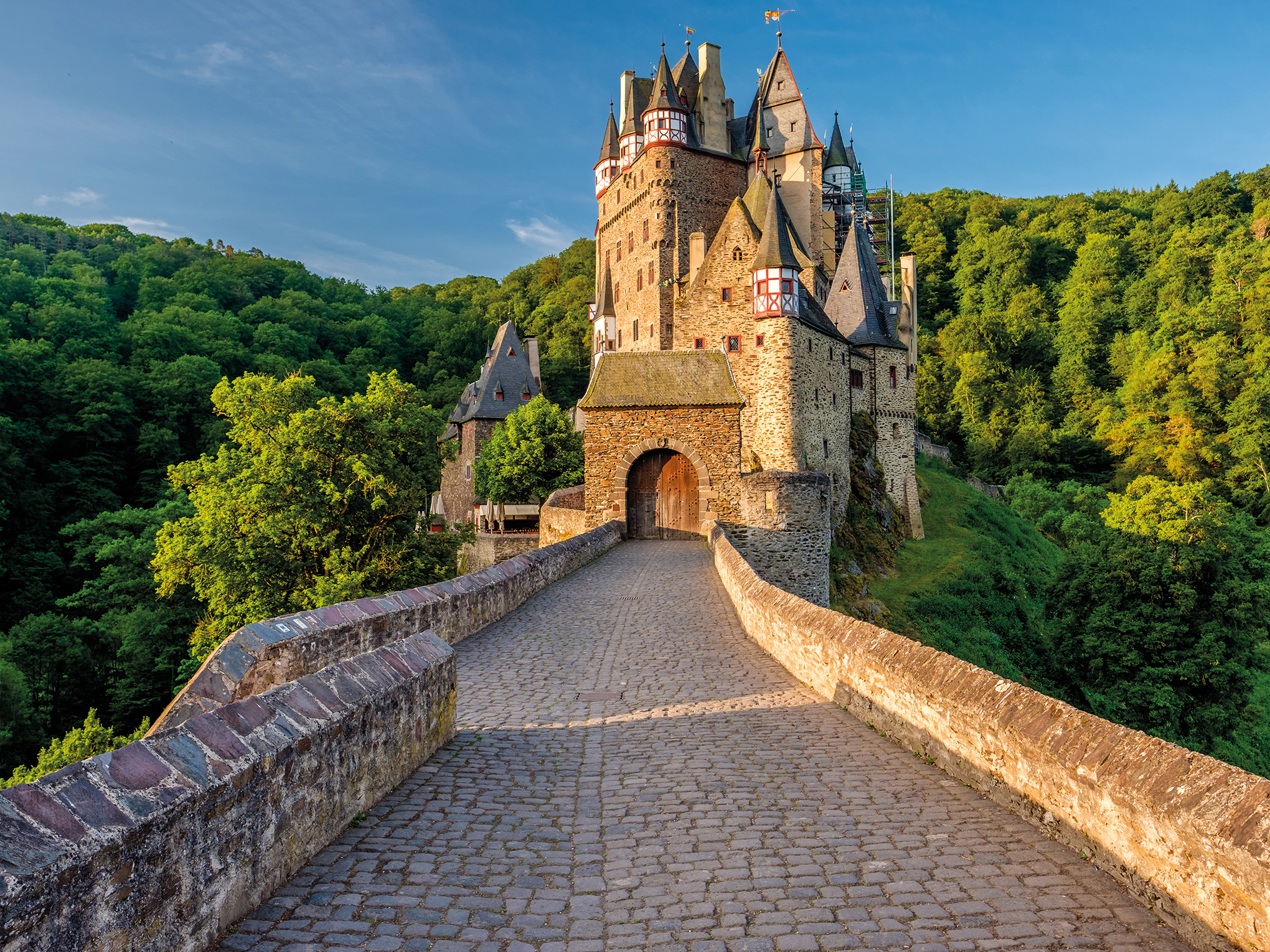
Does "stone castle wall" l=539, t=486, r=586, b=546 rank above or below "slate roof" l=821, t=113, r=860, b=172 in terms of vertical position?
below

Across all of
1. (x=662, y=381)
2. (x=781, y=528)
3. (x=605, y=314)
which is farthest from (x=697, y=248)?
(x=781, y=528)

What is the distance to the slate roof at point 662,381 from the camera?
2212 cm

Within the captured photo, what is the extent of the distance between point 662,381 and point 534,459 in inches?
670

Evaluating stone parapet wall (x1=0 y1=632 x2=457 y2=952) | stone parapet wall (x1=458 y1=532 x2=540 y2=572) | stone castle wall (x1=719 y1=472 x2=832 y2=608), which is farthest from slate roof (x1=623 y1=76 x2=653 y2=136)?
stone parapet wall (x1=0 y1=632 x2=457 y2=952)

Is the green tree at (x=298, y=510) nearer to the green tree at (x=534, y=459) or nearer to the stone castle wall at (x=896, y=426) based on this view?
the green tree at (x=534, y=459)

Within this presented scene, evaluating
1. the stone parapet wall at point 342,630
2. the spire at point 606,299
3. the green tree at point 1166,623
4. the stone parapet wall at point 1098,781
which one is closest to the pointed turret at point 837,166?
the spire at point 606,299

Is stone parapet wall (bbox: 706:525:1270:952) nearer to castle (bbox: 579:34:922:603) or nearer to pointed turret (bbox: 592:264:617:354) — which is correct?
castle (bbox: 579:34:922:603)

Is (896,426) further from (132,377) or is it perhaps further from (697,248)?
(132,377)

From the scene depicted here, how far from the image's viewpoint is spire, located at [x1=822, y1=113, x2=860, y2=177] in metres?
50.4

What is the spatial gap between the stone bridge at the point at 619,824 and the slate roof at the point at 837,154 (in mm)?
49515

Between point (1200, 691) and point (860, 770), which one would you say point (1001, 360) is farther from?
point (860, 770)

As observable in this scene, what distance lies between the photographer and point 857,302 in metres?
39.7

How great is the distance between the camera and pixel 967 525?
42656 millimetres

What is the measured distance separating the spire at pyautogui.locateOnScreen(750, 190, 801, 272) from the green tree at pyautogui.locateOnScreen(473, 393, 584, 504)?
44.4 ft
